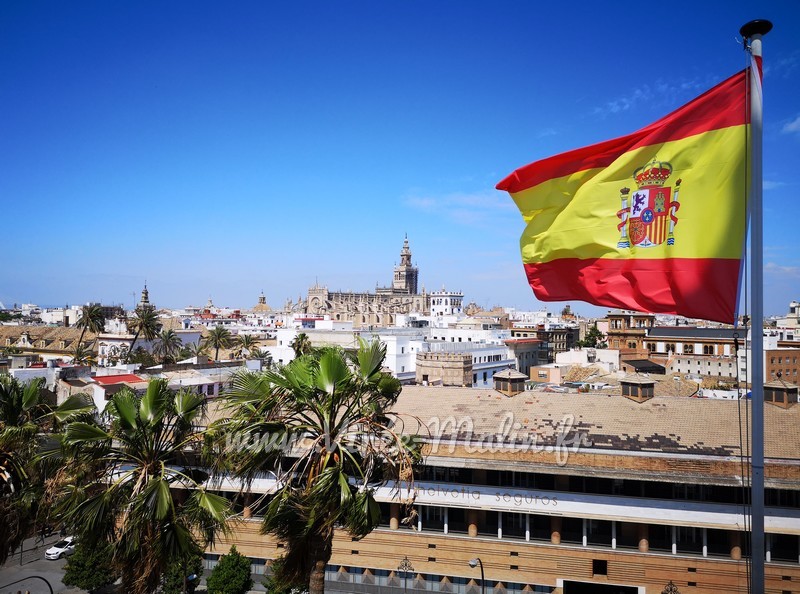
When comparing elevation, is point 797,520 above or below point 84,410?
below

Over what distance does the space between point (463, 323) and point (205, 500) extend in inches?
3592

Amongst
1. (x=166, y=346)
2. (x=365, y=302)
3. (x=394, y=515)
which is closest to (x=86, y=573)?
(x=394, y=515)

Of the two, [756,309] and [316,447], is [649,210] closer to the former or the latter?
[756,309]

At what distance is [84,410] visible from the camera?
1136cm

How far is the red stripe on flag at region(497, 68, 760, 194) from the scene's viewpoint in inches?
273

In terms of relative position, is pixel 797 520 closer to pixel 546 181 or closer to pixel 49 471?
pixel 546 181

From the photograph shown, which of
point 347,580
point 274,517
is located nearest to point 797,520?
point 347,580

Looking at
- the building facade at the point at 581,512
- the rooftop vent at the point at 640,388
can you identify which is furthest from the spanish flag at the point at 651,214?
the rooftop vent at the point at 640,388

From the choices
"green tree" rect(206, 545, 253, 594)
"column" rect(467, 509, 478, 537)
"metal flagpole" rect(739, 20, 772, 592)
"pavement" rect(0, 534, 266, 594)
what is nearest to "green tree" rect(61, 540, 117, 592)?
"pavement" rect(0, 534, 266, 594)

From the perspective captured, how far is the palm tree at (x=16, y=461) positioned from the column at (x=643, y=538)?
16.3m

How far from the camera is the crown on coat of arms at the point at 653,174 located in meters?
7.61

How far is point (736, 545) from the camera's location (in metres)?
18.1

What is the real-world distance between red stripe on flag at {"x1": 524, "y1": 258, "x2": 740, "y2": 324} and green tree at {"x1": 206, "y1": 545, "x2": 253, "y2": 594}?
50.2ft

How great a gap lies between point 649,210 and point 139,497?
8.01m
